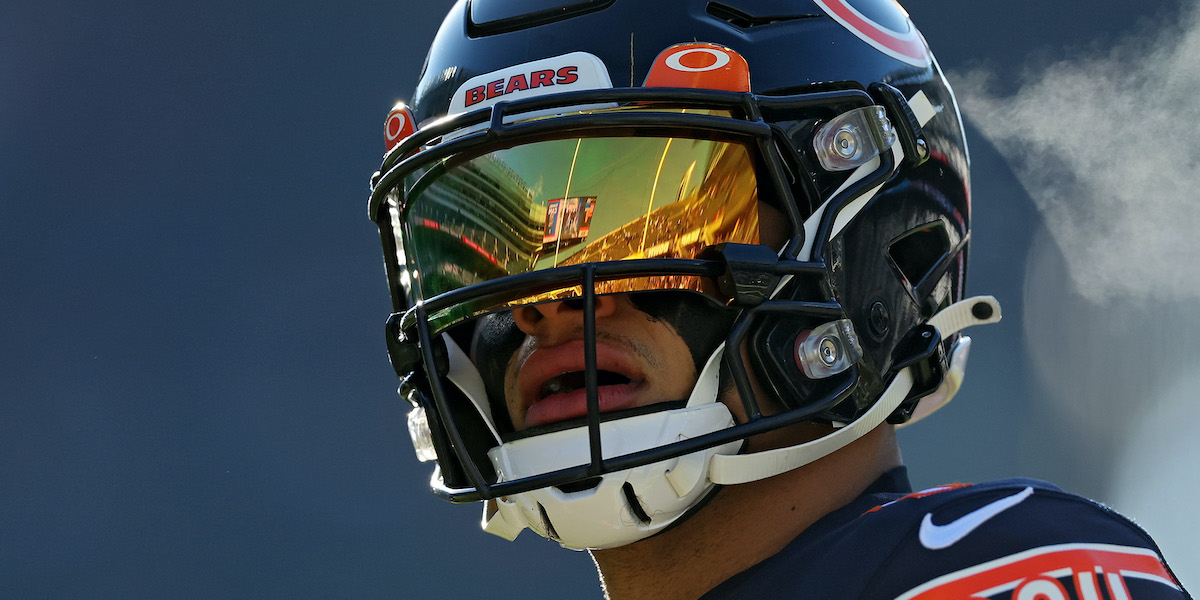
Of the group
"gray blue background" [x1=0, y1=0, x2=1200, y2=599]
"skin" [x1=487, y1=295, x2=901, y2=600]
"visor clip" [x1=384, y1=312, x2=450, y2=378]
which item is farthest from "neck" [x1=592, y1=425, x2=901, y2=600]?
"gray blue background" [x1=0, y1=0, x2=1200, y2=599]

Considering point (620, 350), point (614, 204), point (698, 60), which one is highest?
point (698, 60)

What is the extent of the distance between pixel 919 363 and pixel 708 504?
10.5 inches

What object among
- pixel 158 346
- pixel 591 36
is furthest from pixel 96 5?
pixel 591 36

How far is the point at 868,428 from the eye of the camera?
1.10 m

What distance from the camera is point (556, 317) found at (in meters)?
1.12

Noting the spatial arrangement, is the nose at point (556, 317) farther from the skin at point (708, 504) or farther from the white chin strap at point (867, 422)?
the white chin strap at point (867, 422)

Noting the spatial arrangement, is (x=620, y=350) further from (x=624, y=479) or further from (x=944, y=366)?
(x=944, y=366)

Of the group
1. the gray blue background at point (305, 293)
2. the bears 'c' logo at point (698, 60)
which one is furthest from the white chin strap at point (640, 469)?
the gray blue background at point (305, 293)

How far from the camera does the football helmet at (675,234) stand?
3.37 feet

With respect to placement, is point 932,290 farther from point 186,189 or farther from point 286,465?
point 186,189

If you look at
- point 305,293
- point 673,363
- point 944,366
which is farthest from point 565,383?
point 305,293

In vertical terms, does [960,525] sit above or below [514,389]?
below

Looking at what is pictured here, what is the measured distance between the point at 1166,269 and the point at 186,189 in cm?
219

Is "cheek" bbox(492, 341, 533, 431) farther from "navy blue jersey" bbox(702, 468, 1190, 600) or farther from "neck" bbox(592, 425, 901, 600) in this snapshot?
"navy blue jersey" bbox(702, 468, 1190, 600)
